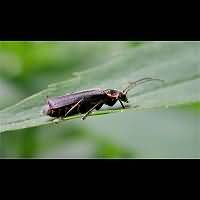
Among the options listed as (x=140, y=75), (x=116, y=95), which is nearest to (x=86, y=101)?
(x=116, y=95)

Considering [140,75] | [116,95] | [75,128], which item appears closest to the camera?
[140,75]

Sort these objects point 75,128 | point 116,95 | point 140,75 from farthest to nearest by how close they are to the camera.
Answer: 1. point 75,128
2. point 116,95
3. point 140,75

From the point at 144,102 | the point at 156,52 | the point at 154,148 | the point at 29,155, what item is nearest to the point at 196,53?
the point at 156,52

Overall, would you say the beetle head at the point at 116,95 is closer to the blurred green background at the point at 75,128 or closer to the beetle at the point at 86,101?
the beetle at the point at 86,101

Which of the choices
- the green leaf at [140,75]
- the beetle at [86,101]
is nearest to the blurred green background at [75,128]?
the beetle at [86,101]

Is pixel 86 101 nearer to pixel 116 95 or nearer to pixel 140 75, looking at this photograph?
pixel 116 95

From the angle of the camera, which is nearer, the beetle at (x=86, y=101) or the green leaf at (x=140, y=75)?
the green leaf at (x=140, y=75)

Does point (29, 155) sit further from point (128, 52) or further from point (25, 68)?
point (128, 52)

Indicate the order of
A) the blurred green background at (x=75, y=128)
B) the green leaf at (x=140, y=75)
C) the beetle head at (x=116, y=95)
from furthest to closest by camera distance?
the blurred green background at (x=75, y=128), the beetle head at (x=116, y=95), the green leaf at (x=140, y=75)
